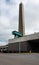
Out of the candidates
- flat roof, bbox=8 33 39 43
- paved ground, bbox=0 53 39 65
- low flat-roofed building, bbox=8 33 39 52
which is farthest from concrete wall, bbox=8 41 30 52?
paved ground, bbox=0 53 39 65

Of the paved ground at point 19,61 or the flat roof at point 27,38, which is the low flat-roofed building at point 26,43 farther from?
the paved ground at point 19,61

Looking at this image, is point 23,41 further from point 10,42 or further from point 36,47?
point 10,42

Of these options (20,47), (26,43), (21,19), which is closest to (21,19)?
(21,19)

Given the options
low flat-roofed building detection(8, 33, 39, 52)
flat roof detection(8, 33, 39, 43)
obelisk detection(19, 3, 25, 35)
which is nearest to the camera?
flat roof detection(8, 33, 39, 43)

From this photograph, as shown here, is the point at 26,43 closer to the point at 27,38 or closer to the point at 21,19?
the point at 27,38

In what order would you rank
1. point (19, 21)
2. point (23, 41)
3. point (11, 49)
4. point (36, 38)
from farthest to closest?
point (19, 21)
point (11, 49)
point (23, 41)
point (36, 38)

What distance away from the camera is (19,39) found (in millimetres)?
89125

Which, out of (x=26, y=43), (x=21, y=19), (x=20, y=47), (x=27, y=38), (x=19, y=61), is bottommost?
(x=19, y=61)

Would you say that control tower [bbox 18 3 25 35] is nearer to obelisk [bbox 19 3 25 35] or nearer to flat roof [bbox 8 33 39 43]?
obelisk [bbox 19 3 25 35]

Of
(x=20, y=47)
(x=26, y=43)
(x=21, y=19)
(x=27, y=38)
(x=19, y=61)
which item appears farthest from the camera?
(x=21, y=19)

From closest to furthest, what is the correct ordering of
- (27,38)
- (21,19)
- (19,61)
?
(19,61) → (27,38) → (21,19)

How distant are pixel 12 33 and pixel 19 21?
2538cm

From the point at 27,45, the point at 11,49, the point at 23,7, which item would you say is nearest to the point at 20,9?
the point at 23,7

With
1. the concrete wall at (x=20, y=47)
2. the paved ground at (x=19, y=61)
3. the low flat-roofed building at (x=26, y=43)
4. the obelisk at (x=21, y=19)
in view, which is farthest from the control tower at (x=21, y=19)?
the paved ground at (x=19, y=61)
